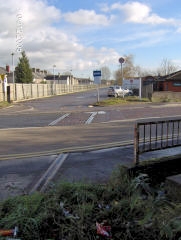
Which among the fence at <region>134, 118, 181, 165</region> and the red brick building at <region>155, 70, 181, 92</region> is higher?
the red brick building at <region>155, 70, 181, 92</region>

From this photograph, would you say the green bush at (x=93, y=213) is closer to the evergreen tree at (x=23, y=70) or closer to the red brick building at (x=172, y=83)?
the red brick building at (x=172, y=83)

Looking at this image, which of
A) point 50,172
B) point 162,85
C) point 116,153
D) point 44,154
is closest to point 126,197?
point 50,172

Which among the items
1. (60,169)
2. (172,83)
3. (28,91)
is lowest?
(60,169)

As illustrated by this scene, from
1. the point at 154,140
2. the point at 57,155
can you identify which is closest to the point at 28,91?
the point at 154,140

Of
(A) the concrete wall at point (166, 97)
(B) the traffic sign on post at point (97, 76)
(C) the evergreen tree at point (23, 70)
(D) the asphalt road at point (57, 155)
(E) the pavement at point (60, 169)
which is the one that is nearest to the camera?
(E) the pavement at point (60, 169)

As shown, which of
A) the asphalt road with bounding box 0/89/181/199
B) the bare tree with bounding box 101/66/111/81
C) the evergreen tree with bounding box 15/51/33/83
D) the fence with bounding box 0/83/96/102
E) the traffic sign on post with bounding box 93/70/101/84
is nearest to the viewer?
the asphalt road with bounding box 0/89/181/199

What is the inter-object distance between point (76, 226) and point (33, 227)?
46cm

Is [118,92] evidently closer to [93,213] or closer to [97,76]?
[97,76]

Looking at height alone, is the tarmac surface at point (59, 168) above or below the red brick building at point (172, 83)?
below

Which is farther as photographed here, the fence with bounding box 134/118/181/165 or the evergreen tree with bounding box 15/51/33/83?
the evergreen tree with bounding box 15/51/33/83

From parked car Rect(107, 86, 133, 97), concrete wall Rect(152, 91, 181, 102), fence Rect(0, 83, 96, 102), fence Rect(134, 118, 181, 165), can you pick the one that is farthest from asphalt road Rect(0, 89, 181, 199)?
parked car Rect(107, 86, 133, 97)

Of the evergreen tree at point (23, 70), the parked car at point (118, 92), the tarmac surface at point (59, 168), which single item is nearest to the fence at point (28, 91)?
the evergreen tree at point (23, 70)

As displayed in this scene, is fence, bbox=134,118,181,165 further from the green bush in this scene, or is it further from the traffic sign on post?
the traffic sign on post

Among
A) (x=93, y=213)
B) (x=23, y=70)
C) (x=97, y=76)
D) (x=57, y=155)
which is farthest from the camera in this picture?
(x=23, y=70)
